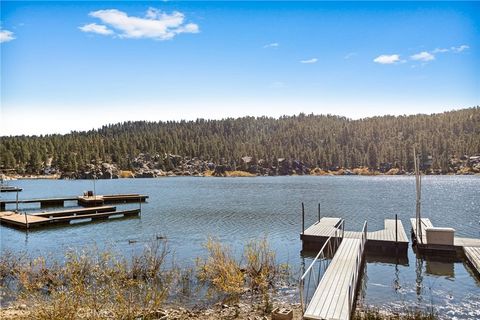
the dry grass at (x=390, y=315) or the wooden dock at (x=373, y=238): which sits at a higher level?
the wooden dock at (x=373, y=238)

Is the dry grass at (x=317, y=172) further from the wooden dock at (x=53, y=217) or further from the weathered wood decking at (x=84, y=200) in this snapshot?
the wooden dock at (x=53, y=217)

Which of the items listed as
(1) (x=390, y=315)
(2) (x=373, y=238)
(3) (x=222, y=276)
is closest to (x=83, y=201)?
(2) (x=373, y=238)

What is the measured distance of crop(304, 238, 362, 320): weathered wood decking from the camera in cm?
1264

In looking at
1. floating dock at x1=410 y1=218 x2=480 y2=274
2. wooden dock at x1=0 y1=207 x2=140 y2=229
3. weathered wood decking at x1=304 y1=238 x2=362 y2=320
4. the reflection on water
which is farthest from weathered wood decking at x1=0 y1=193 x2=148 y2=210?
weathered wood decking at x1=304 y1=238 x2=362 y2=320

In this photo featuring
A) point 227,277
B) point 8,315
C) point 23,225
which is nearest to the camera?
point 8,315

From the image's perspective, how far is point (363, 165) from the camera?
188 meters

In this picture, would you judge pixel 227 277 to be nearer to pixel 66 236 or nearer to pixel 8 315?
pixel 8 315

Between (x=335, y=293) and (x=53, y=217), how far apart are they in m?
36.0

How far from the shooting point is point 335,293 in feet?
47.7

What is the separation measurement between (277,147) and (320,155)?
2259 cm

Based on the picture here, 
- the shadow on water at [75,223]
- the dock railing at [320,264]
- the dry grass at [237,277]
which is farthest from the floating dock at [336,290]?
the shadow on water at [75,223]

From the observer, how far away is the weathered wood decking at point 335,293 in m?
12.6

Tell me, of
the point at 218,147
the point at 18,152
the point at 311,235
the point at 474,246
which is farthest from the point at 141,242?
the point at 218,147

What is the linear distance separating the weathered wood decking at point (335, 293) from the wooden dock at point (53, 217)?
30.0 meters
